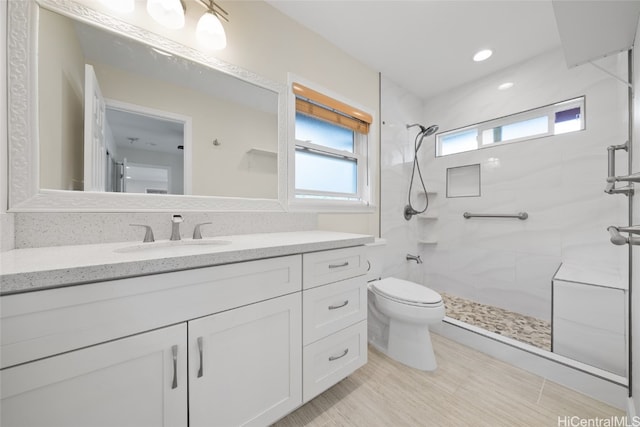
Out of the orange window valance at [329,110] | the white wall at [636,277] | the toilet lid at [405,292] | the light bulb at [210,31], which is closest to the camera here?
the white wall at [636,277]

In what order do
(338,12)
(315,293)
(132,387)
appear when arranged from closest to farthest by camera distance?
(132,387) → (315,293) → (338,12)

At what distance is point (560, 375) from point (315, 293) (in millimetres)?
1560

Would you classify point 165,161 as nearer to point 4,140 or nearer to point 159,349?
point 4,140

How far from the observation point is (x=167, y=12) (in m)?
1.12

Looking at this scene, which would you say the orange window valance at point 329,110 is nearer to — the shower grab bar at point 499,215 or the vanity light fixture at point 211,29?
the vanity light fixture at point 211,29

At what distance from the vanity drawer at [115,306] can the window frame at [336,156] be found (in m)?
0.86

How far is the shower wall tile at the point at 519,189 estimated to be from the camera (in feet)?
5.68

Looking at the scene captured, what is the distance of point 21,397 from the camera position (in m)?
0.55

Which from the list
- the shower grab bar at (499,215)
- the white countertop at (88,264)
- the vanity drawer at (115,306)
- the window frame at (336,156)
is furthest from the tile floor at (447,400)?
the shower grab bar at (499,215)

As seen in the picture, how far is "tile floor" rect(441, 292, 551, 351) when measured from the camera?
5.62ft

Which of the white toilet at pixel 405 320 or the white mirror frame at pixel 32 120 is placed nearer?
the white mirror frame at pixel 32 120

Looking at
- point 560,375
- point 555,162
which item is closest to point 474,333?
point 560,375

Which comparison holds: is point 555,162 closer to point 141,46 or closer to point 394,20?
point 394,20

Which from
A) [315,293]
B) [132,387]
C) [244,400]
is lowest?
[244,400]
